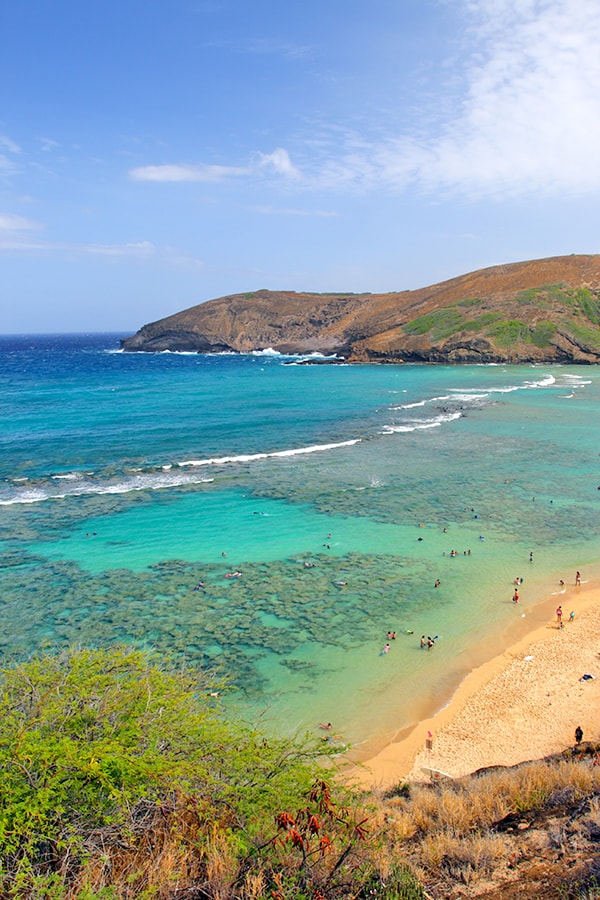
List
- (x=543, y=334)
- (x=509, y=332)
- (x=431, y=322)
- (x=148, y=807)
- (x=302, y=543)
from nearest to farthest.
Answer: (x=148, y=807) → (x=302, y=543) → (x=543, y=334) → (x=509, y=332) → (x=431, y=322)

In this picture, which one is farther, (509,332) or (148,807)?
(509,332)

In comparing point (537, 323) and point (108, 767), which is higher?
point (537, 323)

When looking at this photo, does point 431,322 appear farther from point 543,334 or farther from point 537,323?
point 543,334

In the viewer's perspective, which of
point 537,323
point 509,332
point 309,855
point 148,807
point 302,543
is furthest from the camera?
point 509,332

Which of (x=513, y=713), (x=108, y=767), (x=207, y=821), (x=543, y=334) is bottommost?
(x=513, y=713)

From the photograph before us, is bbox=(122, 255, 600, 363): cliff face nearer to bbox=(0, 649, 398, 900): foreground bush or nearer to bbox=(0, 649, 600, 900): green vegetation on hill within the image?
bbox=(0, 649, 600, 900): green vegetation on hill

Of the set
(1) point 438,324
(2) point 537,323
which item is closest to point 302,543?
(2) point 537,323

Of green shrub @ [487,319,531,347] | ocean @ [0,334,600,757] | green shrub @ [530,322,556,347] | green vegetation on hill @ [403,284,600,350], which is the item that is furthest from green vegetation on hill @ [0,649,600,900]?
green vegetation on hill @ [403,284,600,350]
